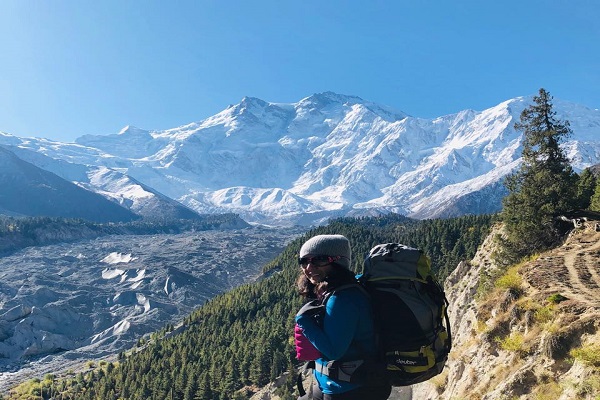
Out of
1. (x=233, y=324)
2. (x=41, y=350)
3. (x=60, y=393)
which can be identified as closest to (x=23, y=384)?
(x=60, y=393)

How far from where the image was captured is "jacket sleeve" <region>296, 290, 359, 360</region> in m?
5.69

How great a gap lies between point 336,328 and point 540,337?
9.88 m

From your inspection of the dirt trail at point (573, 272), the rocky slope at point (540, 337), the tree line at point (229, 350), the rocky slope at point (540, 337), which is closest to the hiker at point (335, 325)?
the rocky slope at point (540, 337)

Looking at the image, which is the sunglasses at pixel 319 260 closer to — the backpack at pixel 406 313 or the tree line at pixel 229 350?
the backpack at pixel 406 313

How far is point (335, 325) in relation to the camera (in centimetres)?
571

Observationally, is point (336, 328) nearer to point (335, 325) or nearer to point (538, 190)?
point (335, 325)

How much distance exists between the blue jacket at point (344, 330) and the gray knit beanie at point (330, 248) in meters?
0.57

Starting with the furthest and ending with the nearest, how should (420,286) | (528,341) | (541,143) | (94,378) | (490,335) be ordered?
1. (94,378)
2. (541,143)
3. (490,335)
4. (528,341)
5. (420,286)

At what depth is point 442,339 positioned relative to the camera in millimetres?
6348

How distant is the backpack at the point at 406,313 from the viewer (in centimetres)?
589

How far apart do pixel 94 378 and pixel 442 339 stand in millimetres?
113568

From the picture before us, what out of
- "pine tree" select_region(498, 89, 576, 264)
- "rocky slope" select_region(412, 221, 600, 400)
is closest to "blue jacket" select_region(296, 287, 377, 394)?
"rocky slope" select_region(412, 221, 600, 400)

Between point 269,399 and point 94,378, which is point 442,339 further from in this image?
point 94,378

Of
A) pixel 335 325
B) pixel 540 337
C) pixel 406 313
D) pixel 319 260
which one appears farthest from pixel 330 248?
pixel 540 337
